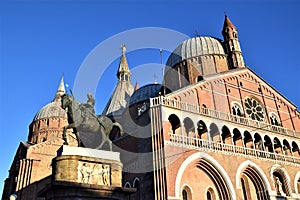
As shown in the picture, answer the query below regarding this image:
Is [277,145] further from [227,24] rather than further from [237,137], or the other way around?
[227,24]

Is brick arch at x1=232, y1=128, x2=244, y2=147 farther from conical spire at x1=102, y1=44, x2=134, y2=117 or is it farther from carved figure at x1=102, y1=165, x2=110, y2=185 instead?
conical spire at x1=102, y1=44, x2=134, y2=117

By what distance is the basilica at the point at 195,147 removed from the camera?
35.9ft

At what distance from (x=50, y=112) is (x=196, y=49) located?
23.5 metres

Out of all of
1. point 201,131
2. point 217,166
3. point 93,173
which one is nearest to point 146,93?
point 201,131

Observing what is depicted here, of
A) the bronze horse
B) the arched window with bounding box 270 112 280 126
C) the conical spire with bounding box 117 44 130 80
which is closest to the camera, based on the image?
the bronze horse

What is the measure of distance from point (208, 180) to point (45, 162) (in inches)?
793

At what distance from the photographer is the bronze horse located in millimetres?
11820

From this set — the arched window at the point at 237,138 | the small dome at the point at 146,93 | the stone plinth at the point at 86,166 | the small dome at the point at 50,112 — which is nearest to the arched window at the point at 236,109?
the arched window at the point at 237,138

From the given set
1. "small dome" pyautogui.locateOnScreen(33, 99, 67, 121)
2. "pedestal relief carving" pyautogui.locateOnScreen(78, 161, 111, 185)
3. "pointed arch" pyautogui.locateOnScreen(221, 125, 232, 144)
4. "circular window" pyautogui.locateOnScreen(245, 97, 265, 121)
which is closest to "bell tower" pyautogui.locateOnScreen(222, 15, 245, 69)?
"circular window" pyautogui.locateOnScreen(245, 97, 265, 121)

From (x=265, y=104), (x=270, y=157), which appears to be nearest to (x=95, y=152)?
(x=270, y=157)

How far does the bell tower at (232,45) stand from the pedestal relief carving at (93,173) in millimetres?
24275

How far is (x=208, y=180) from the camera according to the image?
69.3ft

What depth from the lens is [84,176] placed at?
10.4 meters

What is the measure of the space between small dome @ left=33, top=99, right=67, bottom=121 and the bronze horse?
32.4 meters
